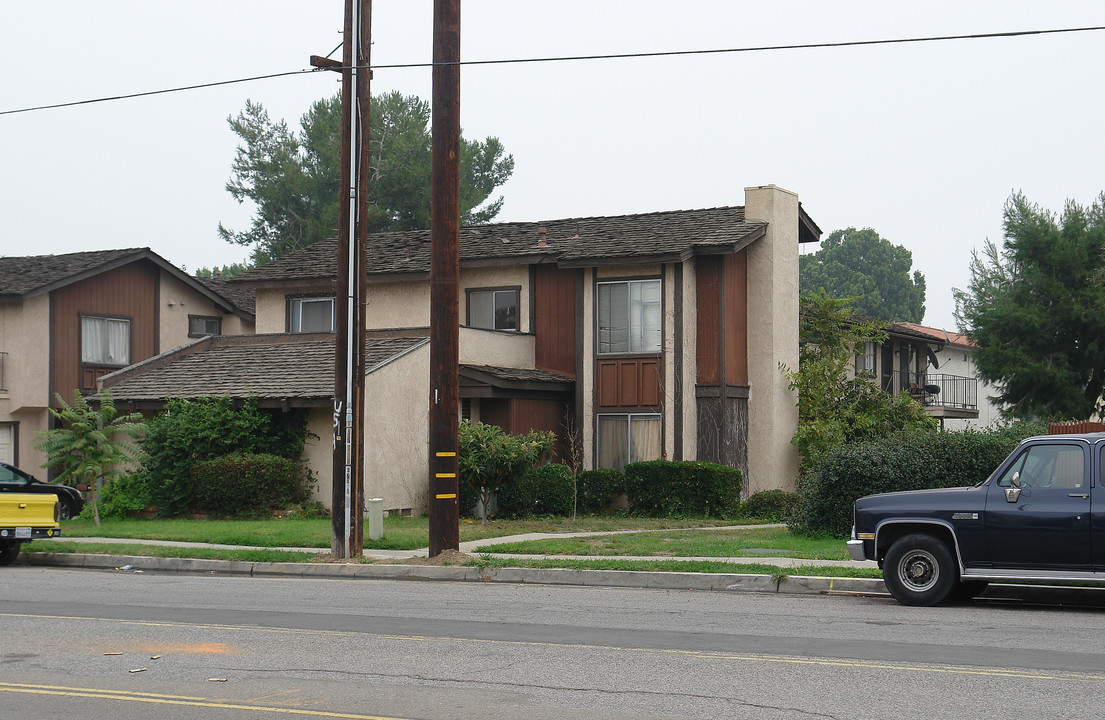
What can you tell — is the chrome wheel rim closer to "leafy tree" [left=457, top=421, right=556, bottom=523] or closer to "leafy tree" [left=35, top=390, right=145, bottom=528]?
"leafy tree" [left=457, top=421, right=556, bottom=523]

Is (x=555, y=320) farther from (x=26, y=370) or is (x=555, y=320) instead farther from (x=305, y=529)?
Result: (x=26, y=370)

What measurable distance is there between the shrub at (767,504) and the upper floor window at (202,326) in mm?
19407

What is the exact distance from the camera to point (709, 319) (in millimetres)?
28172

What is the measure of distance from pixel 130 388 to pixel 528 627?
19320 mm

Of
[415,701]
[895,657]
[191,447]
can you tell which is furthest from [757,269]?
[415,701]

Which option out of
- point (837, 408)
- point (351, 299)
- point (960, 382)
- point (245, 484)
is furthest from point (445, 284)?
point (960, 382)

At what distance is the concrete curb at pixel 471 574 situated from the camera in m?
14.7

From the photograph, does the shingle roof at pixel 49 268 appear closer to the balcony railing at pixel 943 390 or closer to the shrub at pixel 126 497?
the shrub at pixel 126 497

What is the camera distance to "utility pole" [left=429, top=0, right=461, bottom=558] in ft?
56.7

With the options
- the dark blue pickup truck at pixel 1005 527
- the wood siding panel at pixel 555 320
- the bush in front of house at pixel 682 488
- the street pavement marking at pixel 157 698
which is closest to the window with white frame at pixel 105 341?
the wood siding panel at pixel 555 320

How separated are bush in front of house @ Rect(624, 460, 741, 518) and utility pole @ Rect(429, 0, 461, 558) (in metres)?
9.52

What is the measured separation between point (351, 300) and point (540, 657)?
9303 mm

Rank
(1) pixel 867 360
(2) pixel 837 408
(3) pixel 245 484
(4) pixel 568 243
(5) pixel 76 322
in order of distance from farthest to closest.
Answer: (1) pixel 867 360
(5) pixel 76 322
(4) pixel 568 243
(2) pixel 837 408
(3) pixel 245 484

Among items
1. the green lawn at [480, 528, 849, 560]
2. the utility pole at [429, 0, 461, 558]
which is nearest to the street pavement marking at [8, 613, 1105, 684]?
the utility pole at [429, 0, 461, 558]
